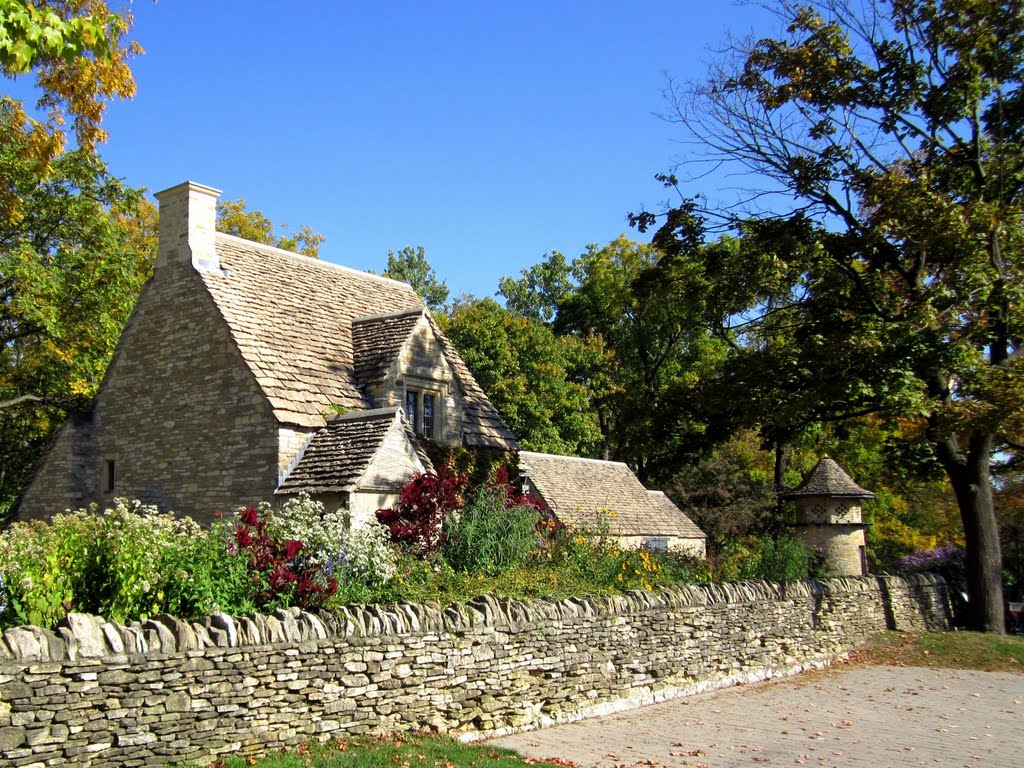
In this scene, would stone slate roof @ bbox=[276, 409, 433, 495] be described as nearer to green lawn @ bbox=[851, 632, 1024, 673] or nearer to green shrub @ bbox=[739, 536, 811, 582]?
green shrub @ bbox=[739, 536, 811, 582]

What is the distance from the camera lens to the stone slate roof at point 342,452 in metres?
16.7

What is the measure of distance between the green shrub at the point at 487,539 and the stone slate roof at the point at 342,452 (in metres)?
3.07

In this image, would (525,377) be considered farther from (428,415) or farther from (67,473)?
(67,473)

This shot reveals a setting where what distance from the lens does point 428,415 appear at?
21.3 m

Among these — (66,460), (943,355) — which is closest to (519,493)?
(943,355)

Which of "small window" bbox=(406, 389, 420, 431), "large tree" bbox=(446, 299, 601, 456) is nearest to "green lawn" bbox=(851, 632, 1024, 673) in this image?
"small window" bbox=(406, 389, 420, 431)

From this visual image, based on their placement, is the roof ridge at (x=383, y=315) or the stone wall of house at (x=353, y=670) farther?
the roof ridge at (x=383, y=315)

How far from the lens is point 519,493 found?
Answer: 17688 mm

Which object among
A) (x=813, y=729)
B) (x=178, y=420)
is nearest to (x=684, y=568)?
(x=813, y=729)

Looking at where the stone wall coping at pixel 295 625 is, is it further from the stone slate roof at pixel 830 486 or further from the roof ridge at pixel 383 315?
the stone slate roof at pixel 830 486

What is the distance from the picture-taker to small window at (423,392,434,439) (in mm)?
21109

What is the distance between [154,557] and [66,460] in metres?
12.5

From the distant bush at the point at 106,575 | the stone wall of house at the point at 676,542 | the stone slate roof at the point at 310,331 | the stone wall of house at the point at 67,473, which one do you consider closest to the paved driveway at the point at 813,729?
the distant bush at the point at 106,575

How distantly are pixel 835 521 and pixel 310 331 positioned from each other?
16.6m
